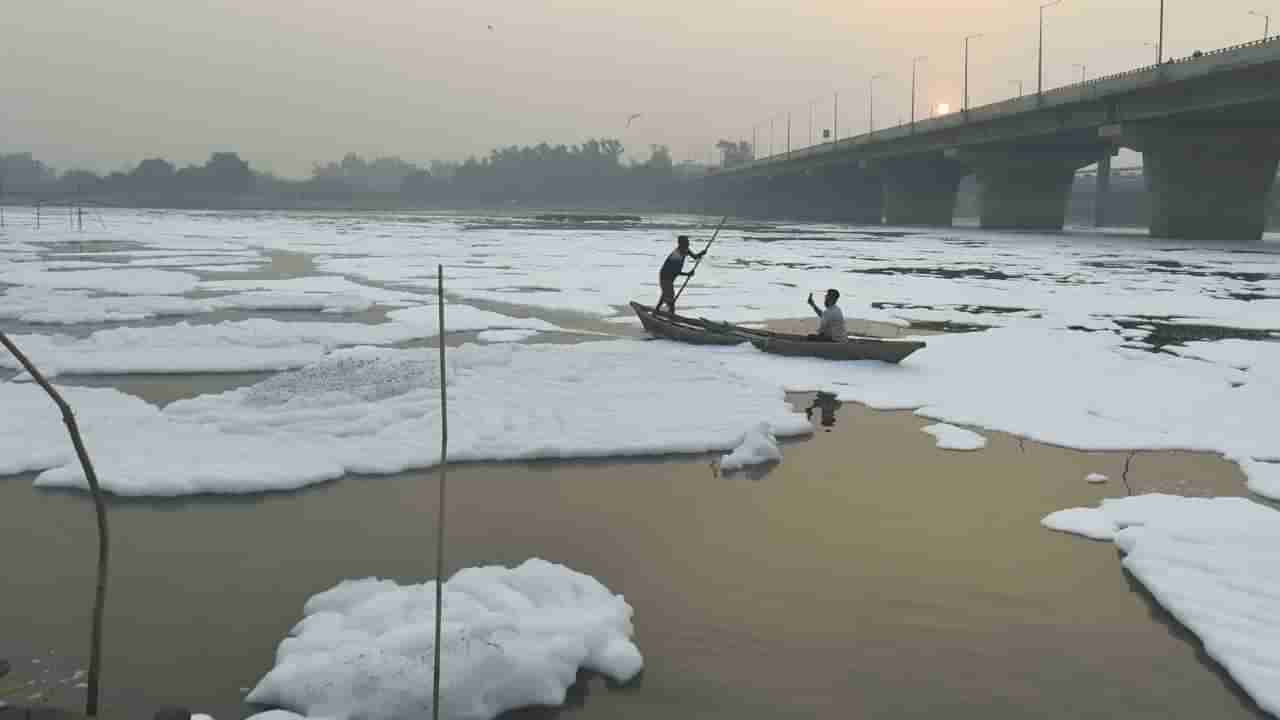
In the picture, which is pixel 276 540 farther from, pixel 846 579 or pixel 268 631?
pixel 846 579

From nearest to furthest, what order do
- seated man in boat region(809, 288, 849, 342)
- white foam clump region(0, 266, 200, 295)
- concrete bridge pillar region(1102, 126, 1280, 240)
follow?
seated man in boat region(809, 288, 849, 342)
white foam clump region(0, 266, 200, 295)
concrete bridge pillar region(1102, 126, 1280, 240)

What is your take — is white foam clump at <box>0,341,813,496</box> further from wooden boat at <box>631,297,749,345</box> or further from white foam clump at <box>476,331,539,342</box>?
white foam clump at <box>476,331,539,342</box>

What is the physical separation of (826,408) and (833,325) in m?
3.05

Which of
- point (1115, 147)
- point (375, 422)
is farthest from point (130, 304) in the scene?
point (1115, 147)

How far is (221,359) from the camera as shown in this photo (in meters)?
15.3

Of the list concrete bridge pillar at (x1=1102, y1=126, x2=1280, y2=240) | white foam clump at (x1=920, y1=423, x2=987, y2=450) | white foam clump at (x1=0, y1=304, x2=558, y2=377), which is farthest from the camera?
concrete bridge pillar at (x1=1102, y1=126, x2=1280, y2=240)

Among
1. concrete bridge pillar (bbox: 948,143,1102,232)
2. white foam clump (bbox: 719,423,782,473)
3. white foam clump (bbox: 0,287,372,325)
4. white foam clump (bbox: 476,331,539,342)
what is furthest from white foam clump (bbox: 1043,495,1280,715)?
concrete bridge pillar (bbox: 948,143,1102,232)

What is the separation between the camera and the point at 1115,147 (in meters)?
66.9

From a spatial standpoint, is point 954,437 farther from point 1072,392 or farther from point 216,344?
point 216,344

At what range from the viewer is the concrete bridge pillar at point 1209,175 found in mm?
53656

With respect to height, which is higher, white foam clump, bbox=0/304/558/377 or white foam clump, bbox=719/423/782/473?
white foam clump, bbox=0/304/558/377

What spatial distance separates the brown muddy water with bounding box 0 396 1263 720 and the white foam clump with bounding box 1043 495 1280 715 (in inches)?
6.5

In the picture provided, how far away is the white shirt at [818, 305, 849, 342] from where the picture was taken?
15500mm

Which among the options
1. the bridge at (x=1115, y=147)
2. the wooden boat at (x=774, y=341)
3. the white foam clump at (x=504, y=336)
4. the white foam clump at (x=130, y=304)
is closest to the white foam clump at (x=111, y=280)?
the white foam clump at (x=130, y=304)
